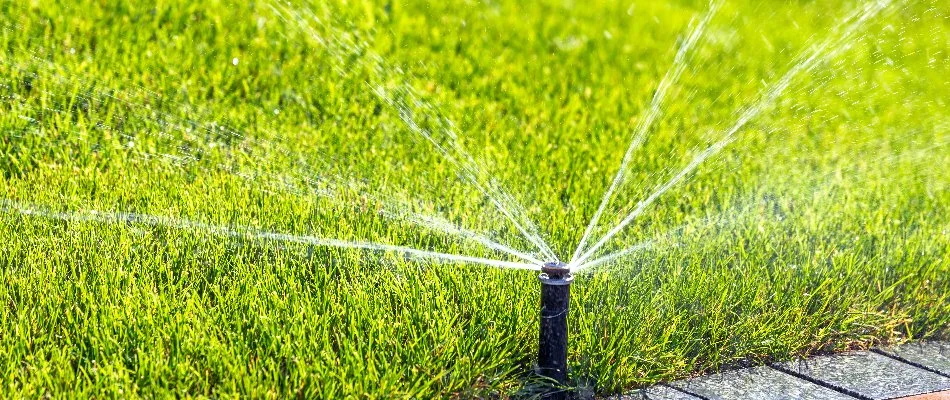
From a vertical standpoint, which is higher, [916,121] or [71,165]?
[916,121]

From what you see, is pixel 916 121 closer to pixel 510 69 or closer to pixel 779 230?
pixel 510 69

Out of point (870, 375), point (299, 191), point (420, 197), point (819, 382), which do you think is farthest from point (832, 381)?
point (299, 191)

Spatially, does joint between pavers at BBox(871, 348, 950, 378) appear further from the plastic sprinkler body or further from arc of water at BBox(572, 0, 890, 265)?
the plastic sprinkler body

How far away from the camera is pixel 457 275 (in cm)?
325

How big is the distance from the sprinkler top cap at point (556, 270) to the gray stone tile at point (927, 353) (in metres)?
1.27

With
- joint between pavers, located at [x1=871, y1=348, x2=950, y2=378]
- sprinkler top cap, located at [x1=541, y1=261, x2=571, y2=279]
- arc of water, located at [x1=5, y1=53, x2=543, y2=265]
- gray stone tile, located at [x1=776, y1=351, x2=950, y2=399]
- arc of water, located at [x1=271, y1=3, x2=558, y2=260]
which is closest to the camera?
sprinkler top cap, located at [x1=541, y1=261, x2=571, y2=279]

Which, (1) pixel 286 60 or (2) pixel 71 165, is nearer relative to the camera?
(2) pixel 71 165

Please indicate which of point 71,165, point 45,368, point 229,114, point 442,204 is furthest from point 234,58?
point 45,368

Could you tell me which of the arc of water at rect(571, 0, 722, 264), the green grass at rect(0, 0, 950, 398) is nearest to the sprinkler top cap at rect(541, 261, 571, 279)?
the green grass at rect(0, 0, 950, 398)

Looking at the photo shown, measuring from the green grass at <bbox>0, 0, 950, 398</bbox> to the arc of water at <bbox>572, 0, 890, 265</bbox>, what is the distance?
0.21ft

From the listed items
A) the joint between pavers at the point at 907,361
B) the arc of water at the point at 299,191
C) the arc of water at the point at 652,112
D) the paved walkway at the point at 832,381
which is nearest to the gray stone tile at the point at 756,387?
the paved walkway at the point at 832,381

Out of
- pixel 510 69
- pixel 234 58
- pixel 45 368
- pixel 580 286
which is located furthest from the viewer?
pixel 510 69

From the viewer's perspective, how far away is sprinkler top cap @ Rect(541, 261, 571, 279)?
2584 mm

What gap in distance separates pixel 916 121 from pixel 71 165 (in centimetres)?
470
